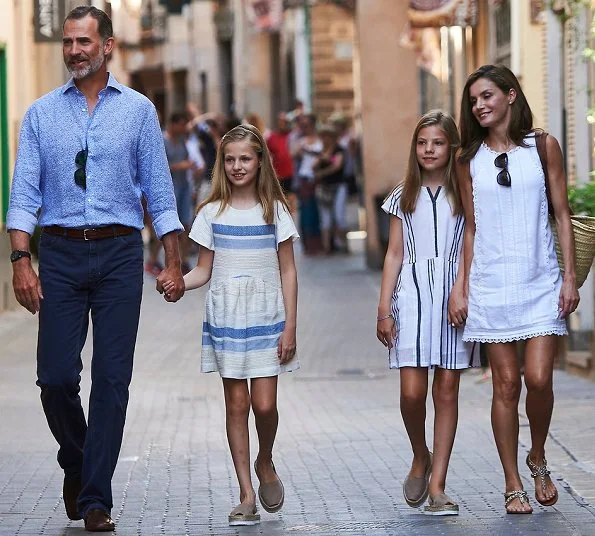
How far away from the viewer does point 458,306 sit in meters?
7.59

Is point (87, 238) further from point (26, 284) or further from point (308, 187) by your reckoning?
point (308, 187)

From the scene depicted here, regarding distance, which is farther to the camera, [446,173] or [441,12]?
[441,12]

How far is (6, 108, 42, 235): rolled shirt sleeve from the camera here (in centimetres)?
717

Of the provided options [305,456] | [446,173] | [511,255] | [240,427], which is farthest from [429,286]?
[305,456]

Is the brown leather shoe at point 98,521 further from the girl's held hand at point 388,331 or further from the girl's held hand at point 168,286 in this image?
the girl's held hand at point 388,331

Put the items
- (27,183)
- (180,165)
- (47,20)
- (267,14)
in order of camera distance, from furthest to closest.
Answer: (267,14), (180,165), (47,20), (27,183)

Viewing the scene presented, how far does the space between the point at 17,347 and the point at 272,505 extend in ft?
29.1

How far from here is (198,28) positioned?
60.0 meters

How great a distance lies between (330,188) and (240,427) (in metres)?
20.2

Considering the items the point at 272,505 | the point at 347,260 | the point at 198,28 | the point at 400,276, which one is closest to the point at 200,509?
the point at 272,505

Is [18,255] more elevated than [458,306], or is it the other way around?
[18,255]

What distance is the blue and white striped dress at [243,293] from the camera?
7492 mm

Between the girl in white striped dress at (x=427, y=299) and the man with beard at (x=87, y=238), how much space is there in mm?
997

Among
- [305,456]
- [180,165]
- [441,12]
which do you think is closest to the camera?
[305,456]
